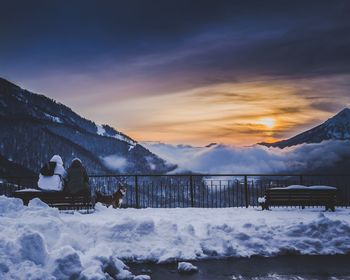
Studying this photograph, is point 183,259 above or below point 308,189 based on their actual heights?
below

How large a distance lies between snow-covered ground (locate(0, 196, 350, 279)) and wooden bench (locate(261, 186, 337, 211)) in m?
4.05

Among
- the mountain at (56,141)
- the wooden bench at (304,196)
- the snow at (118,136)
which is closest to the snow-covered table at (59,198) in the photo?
the wooden bench at (304,196)

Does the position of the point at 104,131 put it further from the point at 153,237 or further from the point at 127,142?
the point at 153,237

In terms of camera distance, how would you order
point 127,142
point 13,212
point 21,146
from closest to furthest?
point 13,212 → point 21,146 → point 127,142

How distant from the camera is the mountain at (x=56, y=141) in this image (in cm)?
12731

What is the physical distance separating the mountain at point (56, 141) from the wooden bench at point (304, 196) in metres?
109

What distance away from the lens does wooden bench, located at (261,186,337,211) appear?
1605cm

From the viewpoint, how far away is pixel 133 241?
10.4m

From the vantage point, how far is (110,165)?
146750 mm

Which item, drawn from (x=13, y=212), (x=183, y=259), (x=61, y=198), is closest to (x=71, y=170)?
(x=61, y=198)

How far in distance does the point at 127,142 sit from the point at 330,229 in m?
165

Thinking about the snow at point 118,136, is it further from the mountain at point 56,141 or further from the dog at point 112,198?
the dog at point 112,198

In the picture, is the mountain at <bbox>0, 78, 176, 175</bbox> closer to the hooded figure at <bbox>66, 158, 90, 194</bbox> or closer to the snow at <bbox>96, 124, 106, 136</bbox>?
the snow at <bbox>96, 124, 106, 136</bbox>

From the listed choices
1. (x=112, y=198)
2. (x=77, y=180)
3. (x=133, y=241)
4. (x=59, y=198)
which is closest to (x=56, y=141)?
(x=112, y=198)
